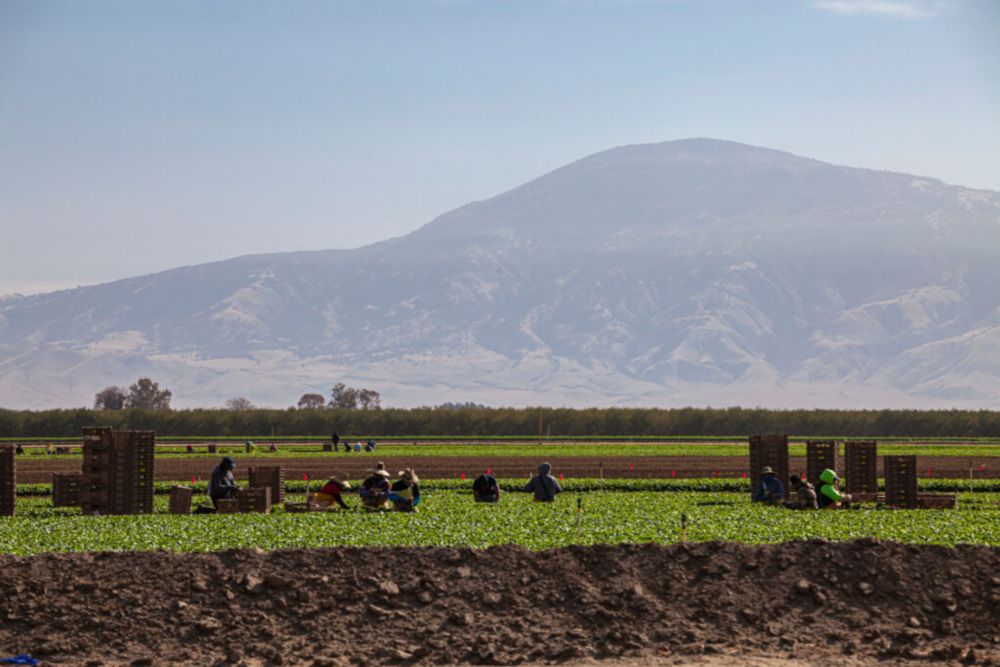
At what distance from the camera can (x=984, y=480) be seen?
55625 mm

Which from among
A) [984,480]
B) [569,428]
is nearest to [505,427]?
[569,428]

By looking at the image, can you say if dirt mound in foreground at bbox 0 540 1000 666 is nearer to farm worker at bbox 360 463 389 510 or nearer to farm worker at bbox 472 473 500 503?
farm worker at bbox 360 463 389 510

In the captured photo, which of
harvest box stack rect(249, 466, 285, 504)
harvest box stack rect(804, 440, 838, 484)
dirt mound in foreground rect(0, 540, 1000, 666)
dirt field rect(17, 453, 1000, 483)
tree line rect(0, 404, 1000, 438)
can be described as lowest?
dirt mound in foreground rect(0, 540, 1000, 666)

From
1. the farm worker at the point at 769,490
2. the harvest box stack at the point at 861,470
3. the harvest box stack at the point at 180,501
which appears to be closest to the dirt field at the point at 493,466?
the harvest box stack at the point at 861,470

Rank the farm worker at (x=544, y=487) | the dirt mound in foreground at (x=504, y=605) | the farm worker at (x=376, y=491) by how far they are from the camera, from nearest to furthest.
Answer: the dirt mound in foreground at (x=504, y=605), the farm worker at (x=376, y=491), the farm worker at (x=544, y=487)

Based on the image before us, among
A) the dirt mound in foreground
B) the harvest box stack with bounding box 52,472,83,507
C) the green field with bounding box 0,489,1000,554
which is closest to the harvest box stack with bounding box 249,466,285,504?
the harvest box stack with bounding box 52,472,83,507

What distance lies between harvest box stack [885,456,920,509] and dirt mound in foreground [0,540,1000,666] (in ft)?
49.6

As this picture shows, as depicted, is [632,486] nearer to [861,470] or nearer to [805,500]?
[861,470]

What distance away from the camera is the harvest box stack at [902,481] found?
40.4m

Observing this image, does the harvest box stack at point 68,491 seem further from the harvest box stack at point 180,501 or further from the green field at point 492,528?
the harvest box stack at point 180,501

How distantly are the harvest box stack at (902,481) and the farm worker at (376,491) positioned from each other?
47.6 feet

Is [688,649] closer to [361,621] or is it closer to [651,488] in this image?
[361,621]

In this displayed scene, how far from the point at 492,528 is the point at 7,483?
15198mm

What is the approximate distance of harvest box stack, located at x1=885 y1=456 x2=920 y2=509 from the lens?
40375 mm
